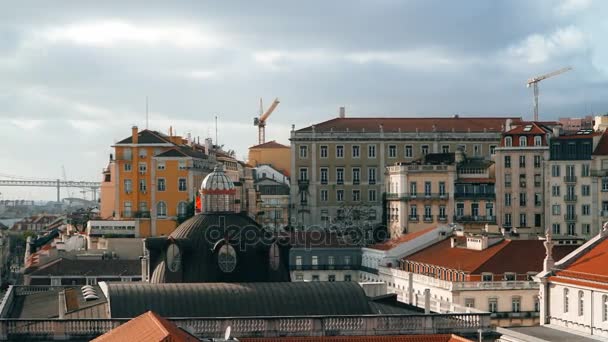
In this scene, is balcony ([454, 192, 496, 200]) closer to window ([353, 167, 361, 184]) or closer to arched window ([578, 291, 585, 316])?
window ([353, 167, 361, 184])

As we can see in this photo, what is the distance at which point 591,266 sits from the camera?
4021 inches

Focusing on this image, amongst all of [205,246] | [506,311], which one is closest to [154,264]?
[205,246]

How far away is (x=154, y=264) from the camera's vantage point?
80.9 meters

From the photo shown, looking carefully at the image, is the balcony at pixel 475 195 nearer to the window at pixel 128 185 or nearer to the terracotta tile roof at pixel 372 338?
the window at pixel 128 185

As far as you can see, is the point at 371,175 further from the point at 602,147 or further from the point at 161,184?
the point at 602,147

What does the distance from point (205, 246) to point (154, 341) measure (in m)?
30.9

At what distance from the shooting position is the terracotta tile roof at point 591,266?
99188 millimetres

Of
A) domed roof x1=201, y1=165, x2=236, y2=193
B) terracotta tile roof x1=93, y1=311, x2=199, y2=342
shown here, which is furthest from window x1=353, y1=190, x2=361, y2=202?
terracotta tile roof x1=93, y1=311, x2=199, y2=342

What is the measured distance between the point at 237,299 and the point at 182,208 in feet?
305

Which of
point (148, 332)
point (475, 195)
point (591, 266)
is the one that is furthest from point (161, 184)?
point (148, 332)

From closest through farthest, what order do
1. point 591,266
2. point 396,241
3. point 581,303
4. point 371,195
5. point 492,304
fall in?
point 581,303, point 591,266, point 492,304, point 396,241, point 371,195

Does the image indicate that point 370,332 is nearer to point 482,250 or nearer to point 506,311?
point 506,311

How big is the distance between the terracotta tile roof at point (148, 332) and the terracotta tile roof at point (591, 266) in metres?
47.5

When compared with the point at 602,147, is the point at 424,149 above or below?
above
